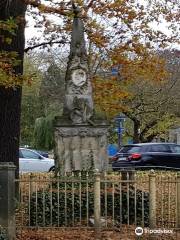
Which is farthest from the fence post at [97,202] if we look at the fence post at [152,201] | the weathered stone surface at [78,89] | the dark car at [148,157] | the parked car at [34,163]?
the parked car at [34,163]

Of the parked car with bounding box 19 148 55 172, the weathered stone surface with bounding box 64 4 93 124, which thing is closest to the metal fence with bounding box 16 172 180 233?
the weathered stone surface with bounding box 64 4 93 124

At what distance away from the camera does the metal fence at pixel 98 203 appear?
1099cm

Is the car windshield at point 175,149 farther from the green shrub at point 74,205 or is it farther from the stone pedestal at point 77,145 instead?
the green shrub at point 74,205

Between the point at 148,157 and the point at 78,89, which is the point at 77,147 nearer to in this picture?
the point at 78,89

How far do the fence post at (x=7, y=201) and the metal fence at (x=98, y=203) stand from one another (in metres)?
0.74

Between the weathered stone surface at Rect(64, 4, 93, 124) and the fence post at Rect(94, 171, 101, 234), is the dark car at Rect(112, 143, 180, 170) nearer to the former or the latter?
the weathered stone surface at Rect(64, 4, 93, 124)

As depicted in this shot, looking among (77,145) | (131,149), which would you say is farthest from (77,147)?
(131,149)

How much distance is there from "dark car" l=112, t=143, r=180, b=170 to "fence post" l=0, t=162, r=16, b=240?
52.9 ft

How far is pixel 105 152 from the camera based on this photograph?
13523 mm

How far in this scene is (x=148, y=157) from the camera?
26219 millimetres

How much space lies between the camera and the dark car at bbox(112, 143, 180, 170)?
85.9ft

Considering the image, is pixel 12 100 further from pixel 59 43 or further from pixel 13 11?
pixel 59 43

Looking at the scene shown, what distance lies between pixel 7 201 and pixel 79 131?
363 cm

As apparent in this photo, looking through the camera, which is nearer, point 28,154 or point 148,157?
point 148,157
